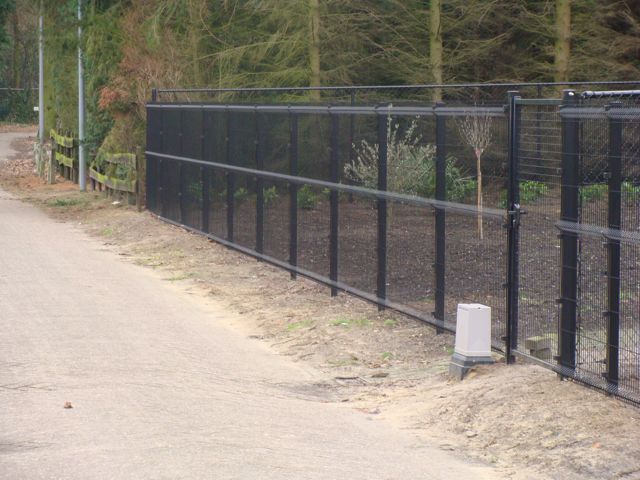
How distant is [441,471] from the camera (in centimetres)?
651

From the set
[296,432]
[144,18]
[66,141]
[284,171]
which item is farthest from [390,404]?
[66,141]

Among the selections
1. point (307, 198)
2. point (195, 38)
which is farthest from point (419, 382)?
point (195, 38)

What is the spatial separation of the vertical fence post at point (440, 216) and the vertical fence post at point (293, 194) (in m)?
3.59

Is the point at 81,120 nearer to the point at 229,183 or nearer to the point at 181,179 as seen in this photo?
the point at 181,179

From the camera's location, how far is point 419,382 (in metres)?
8.83

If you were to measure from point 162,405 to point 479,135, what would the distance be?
11.1 feet

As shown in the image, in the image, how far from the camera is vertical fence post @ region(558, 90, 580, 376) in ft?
25.5

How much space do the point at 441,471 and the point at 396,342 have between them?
3.60 meters

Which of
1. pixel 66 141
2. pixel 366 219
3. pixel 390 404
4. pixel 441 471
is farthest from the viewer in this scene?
pixel 66 141

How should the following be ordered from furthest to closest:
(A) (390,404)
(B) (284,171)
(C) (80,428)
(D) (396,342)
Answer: (B) (284,171), (D) (396,342), (A) (390,404), (C) (80,428)

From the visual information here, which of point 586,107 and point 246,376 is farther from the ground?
point 586,107

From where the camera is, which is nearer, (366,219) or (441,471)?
(441,471)

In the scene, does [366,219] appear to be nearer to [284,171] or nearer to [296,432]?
[284,171]

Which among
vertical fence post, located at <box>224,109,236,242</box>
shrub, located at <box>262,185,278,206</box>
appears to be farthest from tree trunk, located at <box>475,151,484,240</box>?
vertical fence post, located at <box>224,109,236,242</box>
